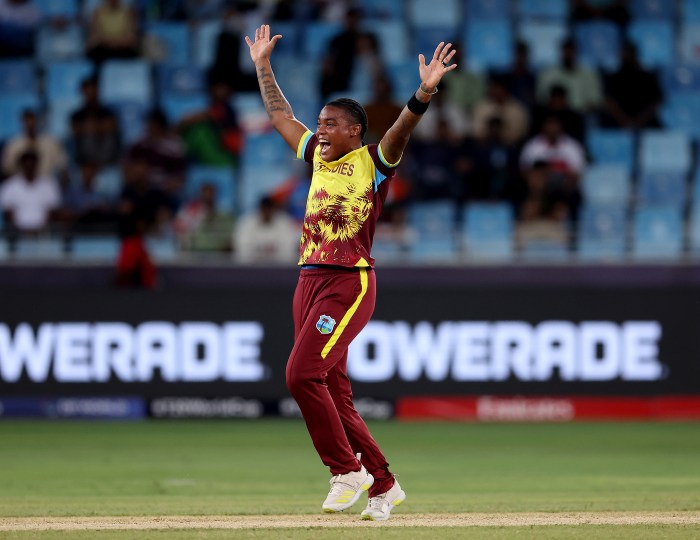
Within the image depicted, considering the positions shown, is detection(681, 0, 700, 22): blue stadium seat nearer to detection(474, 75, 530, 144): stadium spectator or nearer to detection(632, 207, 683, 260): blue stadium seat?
detection(474, 75, 530, 144): stadium spectator

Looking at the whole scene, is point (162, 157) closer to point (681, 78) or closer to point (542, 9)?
point (542, 9)

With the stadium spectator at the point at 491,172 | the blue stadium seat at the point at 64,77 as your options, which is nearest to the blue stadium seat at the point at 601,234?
the stadium spectator at the point at 491,172

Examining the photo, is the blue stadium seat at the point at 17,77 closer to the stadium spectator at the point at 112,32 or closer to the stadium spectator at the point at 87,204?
the stadium spectator at the point at 112,32

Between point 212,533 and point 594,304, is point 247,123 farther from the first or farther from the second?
point 212,533

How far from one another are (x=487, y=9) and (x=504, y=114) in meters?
2.40

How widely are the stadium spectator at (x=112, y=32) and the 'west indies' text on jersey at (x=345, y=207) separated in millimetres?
10000

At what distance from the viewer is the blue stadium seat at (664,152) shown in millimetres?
16172

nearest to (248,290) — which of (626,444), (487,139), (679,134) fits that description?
(487,139)

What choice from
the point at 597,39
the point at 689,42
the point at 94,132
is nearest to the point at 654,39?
the point at 689,42

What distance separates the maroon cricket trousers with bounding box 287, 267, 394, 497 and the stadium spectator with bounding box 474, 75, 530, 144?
8634 mm

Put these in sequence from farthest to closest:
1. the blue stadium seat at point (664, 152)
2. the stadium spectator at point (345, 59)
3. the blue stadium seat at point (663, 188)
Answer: the stadium spectator at point (345, 59)
the blue stadium seat at point (664, 152)
the blue stadium seat at point (663, 188)

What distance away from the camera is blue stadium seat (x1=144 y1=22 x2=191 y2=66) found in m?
17.2

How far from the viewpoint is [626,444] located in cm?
1263

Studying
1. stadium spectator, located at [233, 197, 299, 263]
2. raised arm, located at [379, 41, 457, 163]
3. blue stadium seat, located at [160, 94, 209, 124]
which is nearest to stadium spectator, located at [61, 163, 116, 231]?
blue stadium seat, located at [160, 94, 209, 124]
